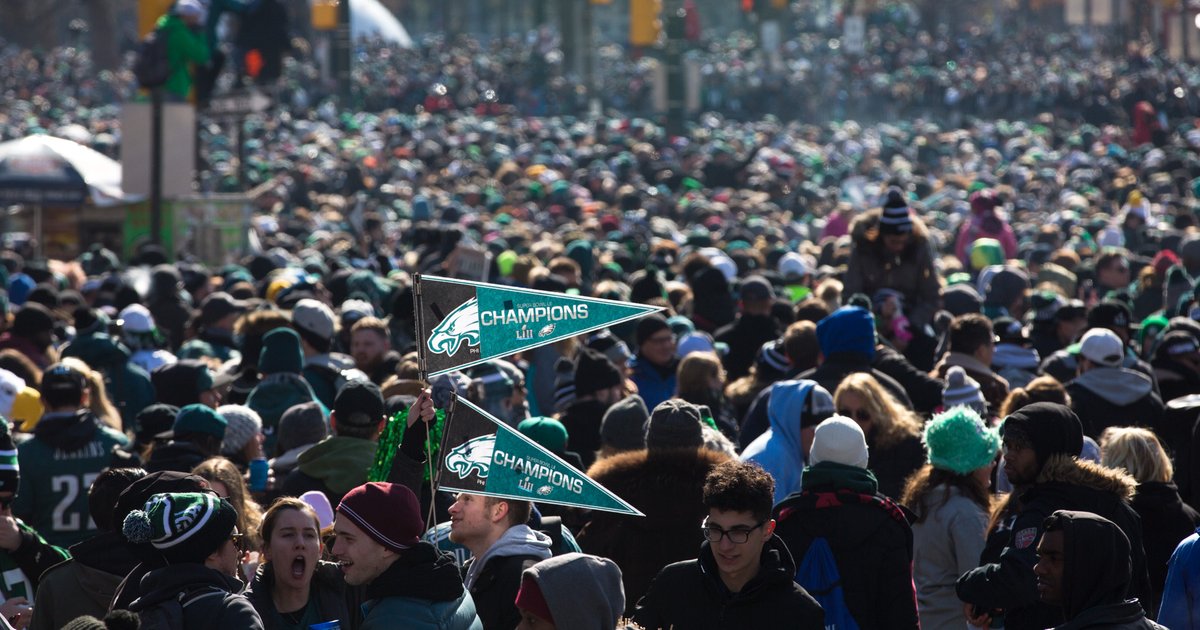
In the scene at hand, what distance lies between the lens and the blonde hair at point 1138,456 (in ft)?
18.2

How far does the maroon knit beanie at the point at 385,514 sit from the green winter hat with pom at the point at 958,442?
1.89 m

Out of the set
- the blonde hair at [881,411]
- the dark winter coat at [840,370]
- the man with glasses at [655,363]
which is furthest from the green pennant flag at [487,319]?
the man with glasses at [655,363]

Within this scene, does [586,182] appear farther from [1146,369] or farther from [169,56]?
[1146,369]

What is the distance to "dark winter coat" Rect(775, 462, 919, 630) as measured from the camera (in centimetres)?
484

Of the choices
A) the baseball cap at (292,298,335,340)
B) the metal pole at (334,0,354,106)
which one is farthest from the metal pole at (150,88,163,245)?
the metal pole at (334,0,354,106)

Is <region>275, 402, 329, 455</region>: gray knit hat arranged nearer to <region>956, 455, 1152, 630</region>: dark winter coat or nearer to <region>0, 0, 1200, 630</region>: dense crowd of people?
<region>0, 0, 1200, 630</region>: dense crowd of people

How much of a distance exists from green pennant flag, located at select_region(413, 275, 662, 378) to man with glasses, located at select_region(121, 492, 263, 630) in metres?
0.75

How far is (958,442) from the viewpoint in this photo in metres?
5.49

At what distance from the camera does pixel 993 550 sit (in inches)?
198

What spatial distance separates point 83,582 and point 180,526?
884 millimetres

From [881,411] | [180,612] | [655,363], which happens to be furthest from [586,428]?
[180,612]

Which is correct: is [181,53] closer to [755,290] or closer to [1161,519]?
[755,290]

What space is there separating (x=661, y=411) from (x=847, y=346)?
1.91 meters

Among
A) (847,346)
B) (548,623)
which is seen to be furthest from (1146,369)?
(548,623)
